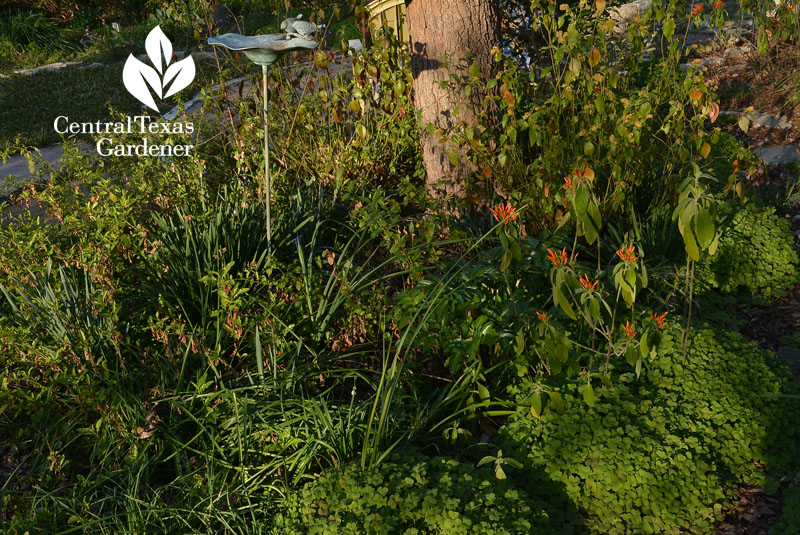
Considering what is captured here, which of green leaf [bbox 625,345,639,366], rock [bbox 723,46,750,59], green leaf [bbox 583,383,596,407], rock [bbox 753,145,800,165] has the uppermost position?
rock [bbox 723,46,750,59]

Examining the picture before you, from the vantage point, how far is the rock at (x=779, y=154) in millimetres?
5750

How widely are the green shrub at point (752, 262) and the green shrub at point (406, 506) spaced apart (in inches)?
81.3

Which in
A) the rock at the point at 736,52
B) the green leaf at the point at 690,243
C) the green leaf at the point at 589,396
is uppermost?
the rock at the point at 736,52

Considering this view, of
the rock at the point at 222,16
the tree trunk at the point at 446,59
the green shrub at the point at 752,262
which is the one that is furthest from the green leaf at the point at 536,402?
the rock at the point at 222,16

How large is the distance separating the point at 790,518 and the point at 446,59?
10.1 feet

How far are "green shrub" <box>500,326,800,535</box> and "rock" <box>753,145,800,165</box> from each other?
3058 millimetres

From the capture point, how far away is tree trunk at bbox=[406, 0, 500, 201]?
14.6 ft

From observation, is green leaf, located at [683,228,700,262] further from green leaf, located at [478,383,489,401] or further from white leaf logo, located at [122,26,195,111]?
white leaf logo, located at [122,26,195,111]

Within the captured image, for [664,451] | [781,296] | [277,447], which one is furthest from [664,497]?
[781,296]

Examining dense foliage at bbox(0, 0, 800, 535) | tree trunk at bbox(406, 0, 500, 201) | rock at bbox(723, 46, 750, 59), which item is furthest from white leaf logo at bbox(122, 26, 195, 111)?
rock at bbox(723, 46, 750, 59)

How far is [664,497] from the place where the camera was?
2748 millimetres

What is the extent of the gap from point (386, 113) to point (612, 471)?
304cm

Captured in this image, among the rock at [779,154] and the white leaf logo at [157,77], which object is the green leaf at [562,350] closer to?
the rock at [779,154]

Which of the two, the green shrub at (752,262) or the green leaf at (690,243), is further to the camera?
the green shrub at (752,262)
